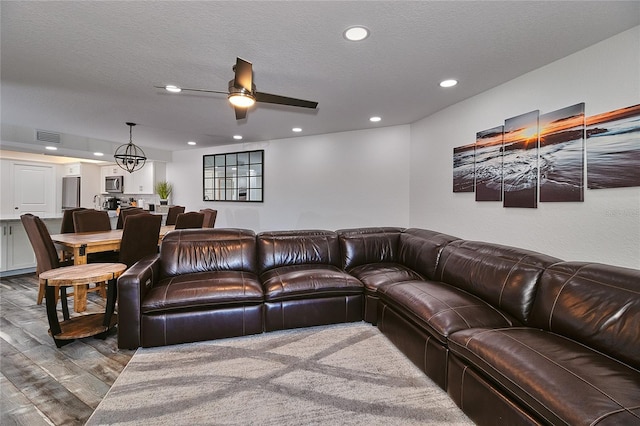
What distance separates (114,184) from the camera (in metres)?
7.59

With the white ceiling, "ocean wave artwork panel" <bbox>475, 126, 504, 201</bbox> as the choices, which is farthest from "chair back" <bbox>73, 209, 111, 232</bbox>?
"ocean wave artwork panel" <bbox>475, 126, 504, 201</bbox>

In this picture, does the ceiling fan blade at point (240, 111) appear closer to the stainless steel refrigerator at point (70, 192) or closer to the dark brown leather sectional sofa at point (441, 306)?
the dark brown leather sectional sofa at point (441, 306)

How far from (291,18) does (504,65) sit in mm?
2062

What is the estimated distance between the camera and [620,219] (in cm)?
216

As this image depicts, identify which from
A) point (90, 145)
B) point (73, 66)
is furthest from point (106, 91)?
point (90, 145)

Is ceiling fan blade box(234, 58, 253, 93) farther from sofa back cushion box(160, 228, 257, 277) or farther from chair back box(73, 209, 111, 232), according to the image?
chair back box(73, 209, 111, 232)

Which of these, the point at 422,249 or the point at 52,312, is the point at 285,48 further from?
the point at 52,312

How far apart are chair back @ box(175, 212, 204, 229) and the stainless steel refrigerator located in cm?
505

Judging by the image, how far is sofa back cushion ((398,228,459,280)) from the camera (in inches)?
119

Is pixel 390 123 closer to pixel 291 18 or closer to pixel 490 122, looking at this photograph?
pixel 490 122

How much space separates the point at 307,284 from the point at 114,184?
729 cm

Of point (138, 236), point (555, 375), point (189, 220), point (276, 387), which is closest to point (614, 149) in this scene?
point (555, 375)

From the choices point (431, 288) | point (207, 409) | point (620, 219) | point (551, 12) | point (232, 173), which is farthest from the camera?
point (232, 173)

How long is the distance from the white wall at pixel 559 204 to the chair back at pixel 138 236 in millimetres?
3896
